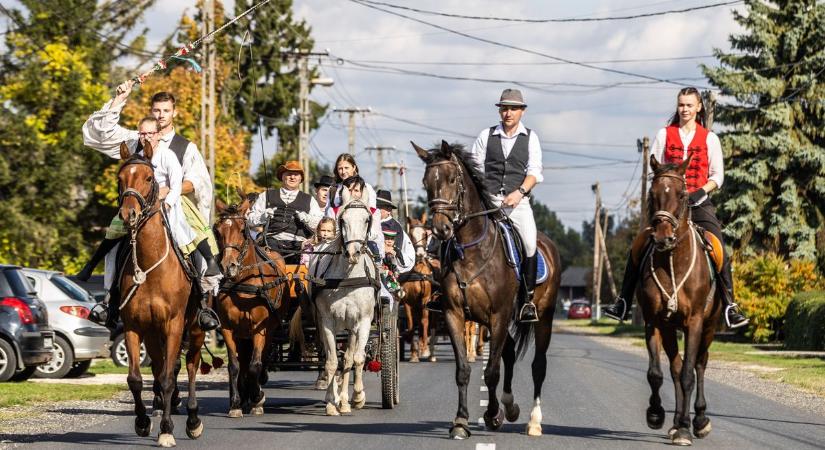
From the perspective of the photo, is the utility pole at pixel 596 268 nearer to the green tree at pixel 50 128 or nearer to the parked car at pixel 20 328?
the green tree at pixel 50 128

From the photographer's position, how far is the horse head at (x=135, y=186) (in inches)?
440

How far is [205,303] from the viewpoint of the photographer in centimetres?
1280

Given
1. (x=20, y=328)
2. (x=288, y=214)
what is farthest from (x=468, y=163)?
(x=20, y=328)

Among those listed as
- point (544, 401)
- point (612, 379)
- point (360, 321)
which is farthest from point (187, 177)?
point (612, 379)

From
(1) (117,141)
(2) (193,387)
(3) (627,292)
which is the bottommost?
(2) (193,387)

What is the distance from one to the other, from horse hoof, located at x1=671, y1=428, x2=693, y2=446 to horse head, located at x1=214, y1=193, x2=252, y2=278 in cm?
515

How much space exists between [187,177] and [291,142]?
61.3 metres

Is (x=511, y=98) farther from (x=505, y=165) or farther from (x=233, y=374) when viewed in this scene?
(x=233, y=374)

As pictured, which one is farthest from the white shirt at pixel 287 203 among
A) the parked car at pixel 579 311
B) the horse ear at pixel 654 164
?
the parked car at pixel 579 311

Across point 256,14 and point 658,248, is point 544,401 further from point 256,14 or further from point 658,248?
point 256,14

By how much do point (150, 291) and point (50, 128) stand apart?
33.2 meters

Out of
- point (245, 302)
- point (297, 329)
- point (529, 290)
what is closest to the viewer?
point (529, 290)

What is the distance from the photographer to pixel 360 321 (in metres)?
14.6

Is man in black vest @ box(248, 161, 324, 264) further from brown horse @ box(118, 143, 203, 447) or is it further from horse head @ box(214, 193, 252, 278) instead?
brown horse @ box(118, 143, 203, 447)
